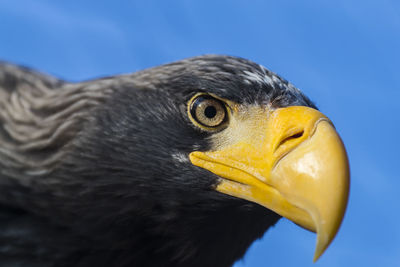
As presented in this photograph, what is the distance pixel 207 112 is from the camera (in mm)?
2578

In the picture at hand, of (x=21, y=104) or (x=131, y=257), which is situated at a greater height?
(x=21, y=104)

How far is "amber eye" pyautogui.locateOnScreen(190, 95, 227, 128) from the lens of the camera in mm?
2576

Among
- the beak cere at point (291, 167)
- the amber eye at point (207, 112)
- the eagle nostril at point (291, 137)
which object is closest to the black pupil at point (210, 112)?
the amber eye at point (207, 112)

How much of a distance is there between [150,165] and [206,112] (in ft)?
1.11

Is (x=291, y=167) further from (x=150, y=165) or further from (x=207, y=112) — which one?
(x=150, y=165)

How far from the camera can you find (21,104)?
113 inches

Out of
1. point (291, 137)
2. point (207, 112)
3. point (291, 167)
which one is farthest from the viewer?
point (207, 112)

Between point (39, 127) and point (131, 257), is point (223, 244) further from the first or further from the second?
point (39, 127)

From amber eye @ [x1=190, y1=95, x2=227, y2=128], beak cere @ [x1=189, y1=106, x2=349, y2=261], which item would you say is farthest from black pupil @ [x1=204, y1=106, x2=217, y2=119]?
beak cere @ [x1=189, y1=106, x2=349, y2=261]

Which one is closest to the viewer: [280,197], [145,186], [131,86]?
[280,197]

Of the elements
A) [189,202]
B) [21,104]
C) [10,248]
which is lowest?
[10,248]

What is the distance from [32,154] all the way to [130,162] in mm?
487

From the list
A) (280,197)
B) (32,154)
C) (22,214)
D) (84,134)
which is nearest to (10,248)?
(22,214)

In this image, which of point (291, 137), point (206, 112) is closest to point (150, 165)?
point (206, 112)
